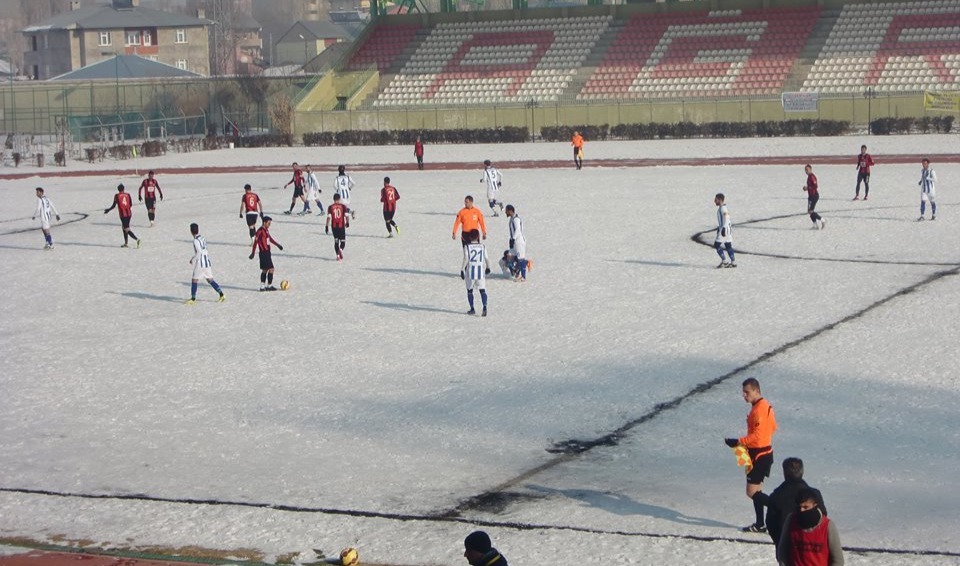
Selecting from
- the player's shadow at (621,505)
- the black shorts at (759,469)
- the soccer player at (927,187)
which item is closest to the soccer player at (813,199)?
the soccer player at (927,187)

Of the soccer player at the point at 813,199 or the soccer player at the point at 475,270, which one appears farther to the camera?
the soccer player at the point at 813,199

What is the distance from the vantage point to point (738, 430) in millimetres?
15055

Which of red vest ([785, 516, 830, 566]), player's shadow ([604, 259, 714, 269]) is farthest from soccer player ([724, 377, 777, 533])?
player's shadow ([604, 259, 714, 269])

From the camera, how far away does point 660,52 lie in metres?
70.9

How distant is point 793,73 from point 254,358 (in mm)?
51088

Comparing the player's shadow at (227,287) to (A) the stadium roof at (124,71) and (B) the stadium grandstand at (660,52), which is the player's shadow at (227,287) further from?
(A) the stadium roof at (124,71)

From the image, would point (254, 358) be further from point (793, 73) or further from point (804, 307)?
point (793, 73)

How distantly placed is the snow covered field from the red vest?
2779 millimetres

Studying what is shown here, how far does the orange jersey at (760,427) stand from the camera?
37.4ft

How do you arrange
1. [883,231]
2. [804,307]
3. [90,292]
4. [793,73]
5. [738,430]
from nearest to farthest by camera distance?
[738,430], [804,307], [90,292], [883,231], [793,73]

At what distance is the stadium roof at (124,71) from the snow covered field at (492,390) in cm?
6821

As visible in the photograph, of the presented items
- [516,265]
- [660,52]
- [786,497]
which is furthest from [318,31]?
[786,497]

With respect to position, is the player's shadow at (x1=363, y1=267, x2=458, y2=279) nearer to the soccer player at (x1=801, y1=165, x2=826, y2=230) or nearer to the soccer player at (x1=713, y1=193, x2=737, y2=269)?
the soccer player at (x1=713, y1=193, x2=737, y2=269)

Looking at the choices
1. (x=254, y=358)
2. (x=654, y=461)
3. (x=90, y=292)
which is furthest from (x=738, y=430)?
(x=90, y=292)
